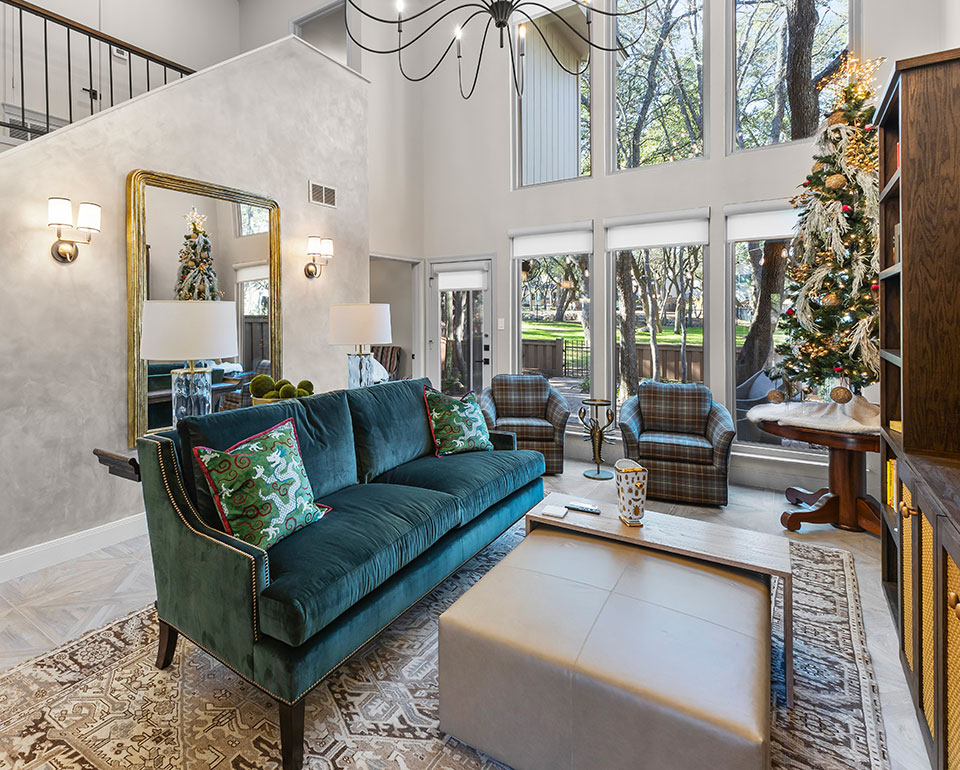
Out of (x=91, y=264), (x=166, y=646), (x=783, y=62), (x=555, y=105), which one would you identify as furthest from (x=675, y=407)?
(x=91, y=264)

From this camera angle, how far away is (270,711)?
1.77m

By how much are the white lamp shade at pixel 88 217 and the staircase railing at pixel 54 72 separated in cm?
161

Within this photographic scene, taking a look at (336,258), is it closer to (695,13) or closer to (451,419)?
(451,419)

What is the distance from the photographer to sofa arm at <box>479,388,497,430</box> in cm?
459

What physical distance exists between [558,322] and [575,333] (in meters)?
0.22

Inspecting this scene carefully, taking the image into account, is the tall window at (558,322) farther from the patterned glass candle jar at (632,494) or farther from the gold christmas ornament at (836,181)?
the patterned glass candle jar at (632,494)

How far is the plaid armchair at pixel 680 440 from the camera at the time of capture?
3.79 m

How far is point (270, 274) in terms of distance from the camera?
4145 mm

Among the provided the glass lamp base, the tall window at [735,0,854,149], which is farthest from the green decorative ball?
the tall window at [735,0,854,149]

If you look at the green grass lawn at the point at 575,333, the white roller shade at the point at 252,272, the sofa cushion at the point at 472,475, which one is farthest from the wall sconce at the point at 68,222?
the green grass lawn at the point at 575,333

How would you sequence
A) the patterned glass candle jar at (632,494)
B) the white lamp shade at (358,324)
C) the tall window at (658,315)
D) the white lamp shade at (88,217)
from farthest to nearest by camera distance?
the tall window at (658,315)
the white lamp shade at (358,324)
the white lamp shade at (88,217)
the patterned glass candle jar at (632,494)

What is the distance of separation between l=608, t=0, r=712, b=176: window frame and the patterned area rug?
152 inches

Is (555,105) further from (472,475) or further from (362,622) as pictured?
(362,622)

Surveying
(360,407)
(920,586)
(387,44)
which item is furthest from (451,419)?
(387,44)
